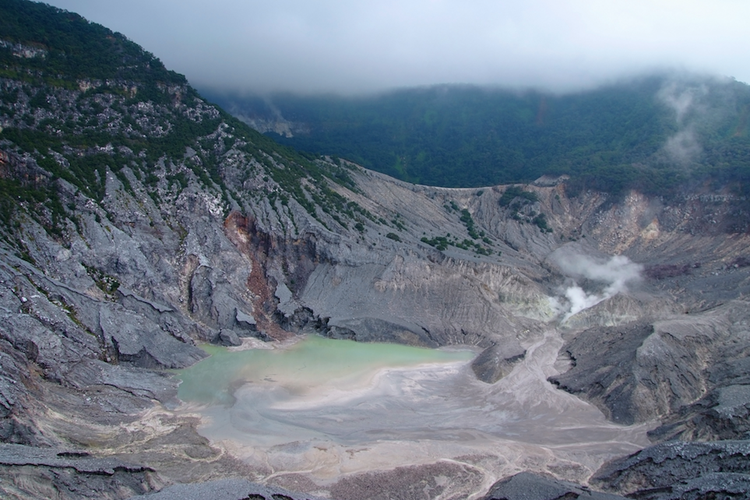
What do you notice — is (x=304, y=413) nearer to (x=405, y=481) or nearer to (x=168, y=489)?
(x=405, y=481)

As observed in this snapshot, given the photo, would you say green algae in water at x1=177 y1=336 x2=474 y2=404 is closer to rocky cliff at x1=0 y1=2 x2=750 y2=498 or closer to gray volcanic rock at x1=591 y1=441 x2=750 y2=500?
rocky cliff at x1=0 y1=2 x2=750 y2=498

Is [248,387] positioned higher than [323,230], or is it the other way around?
[323,230]

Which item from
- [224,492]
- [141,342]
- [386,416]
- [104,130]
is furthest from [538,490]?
[104,130]

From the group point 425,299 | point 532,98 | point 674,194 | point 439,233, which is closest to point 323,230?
point 425,299

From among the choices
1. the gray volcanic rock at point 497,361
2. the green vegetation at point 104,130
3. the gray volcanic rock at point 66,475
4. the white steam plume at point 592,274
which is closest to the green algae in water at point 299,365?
the gray volcanic rock at point 497,361

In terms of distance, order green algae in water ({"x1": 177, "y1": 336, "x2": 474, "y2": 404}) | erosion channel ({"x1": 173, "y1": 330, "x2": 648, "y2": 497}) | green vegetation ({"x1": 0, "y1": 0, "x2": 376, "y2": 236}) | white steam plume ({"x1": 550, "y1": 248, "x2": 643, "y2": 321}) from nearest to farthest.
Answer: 1. erosion channel ({"x1": 173, "y1": 330, "x2": 648, "y2": 497})
2. green algae in water ({"x1": 177, "y1": 336, "x2": 474, "y2": 404})
3. green vegetation ({"x1": 0, "y1": 0, "x2": 376, "y2": 236})
4. white steam plume ({"x1": 550, "y1": 248, "x2": 643, "y2": 321})

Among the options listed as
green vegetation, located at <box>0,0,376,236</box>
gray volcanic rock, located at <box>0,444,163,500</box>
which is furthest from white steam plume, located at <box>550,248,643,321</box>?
gray volcanic rock, located at <box>0,444,163,500</box>
